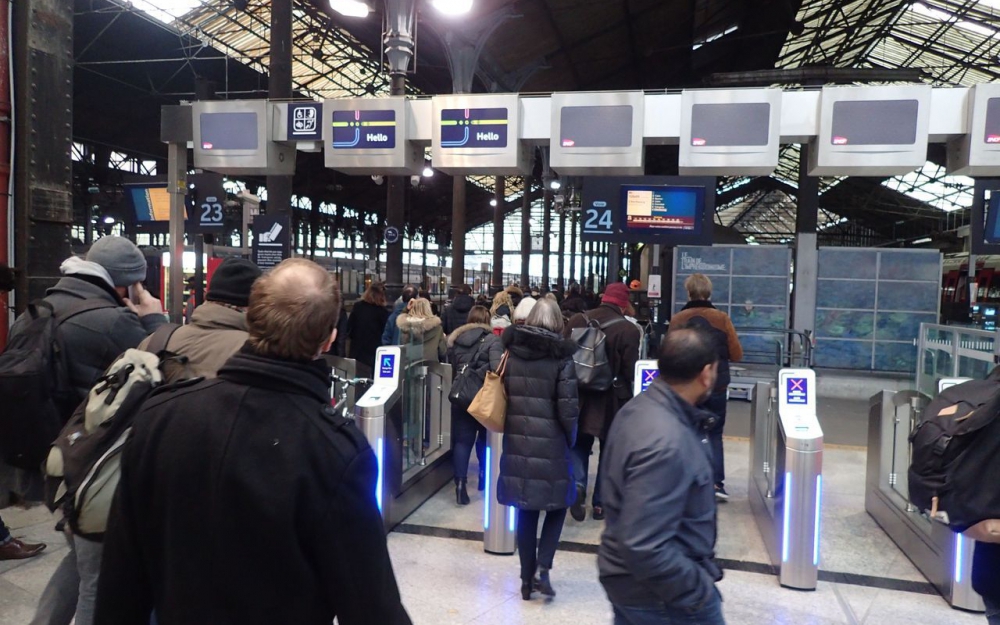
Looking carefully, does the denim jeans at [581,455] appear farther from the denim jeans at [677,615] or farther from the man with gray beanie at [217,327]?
the man with gray beanie at [217,327]

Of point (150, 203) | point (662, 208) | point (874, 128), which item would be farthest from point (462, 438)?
point (150, 203)

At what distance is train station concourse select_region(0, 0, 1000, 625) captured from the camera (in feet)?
4.40

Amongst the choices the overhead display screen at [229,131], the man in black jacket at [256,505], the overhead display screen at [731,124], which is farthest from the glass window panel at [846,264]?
the man in black jacket at [256,505]

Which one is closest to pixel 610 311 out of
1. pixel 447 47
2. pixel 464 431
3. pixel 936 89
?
pixel 464 431

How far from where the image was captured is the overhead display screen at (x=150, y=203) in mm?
10797

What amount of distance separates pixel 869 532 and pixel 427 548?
3.18 meters

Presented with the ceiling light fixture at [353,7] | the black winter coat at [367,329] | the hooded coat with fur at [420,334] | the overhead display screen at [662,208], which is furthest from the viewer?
the overhead display screen at [662,208]

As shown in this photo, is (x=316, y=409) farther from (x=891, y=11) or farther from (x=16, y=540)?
(x=891, y=11)

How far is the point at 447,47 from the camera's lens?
12.9 meters

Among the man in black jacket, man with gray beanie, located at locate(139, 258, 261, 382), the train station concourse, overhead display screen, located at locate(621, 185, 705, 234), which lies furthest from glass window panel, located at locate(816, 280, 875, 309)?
the man in black jacket

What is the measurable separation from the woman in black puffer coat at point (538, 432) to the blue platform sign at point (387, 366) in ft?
4.46

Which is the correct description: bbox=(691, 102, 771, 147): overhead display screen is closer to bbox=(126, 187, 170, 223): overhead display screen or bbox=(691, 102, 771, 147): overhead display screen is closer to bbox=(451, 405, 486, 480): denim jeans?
bbox=(451, 405, 486, 480): denim jeans

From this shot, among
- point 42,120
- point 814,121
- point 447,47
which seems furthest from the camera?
point 447,47

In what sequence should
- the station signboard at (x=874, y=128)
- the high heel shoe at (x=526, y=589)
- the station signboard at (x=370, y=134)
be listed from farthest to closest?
the station signboard at (x=370, y=134) < the station signboard at (x=874, y=128) < the high heel shoe at (x=526, y=589)
